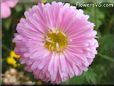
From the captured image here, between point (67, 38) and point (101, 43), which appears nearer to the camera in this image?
point (67, 38)

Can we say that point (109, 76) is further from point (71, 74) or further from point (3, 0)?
point (71, 74)

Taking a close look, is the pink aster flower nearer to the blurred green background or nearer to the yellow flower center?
the yellow flower center

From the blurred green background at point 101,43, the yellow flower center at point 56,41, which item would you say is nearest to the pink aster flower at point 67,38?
the yellow flower center at point 56,41

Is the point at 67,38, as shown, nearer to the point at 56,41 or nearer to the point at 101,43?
the point at 56,41

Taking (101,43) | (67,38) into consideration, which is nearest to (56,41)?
(67,38)

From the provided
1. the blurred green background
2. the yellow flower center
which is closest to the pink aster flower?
the yellow flower center
